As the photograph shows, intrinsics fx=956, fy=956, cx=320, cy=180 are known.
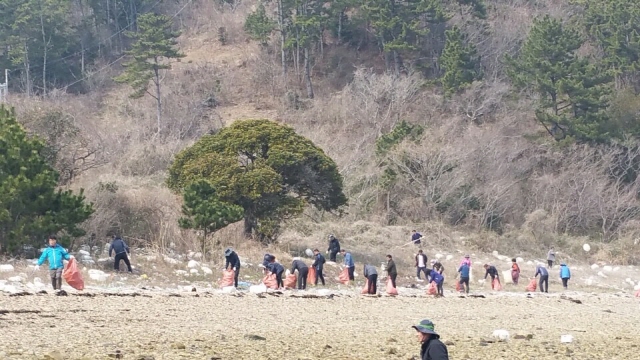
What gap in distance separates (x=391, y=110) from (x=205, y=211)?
32.0 m

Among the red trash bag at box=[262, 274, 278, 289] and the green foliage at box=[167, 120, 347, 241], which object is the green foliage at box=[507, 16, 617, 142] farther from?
the red trash bag at box=[262, 274, 278, 289]

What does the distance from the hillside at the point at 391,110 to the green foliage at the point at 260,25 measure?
0.15 m

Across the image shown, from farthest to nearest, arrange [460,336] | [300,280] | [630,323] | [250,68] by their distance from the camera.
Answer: [250,68]
[300,280]
[630,323]
[460,336]

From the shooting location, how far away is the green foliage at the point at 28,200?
26.0 meters

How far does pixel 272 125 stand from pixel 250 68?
119 feet

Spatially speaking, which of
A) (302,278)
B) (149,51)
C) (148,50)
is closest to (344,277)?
(302,278)

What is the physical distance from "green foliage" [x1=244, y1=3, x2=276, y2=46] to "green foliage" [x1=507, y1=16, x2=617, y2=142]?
18.5m

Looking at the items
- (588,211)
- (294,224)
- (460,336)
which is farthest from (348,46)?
(460,336)

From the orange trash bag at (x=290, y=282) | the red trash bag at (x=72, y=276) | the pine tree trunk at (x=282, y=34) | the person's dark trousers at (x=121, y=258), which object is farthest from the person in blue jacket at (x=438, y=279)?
the pine tree trunk at (x=282, y=34)

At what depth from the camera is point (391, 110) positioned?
5978 centimetres

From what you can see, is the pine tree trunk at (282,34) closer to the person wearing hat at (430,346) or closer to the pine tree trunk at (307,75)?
the pine tree trunk at (307,75)

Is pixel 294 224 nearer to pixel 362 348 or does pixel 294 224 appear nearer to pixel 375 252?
pixel 375 252

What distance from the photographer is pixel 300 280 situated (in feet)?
82.6

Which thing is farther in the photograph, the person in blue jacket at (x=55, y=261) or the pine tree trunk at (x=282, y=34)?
the pine tree trunk at (x=282, y=34)
